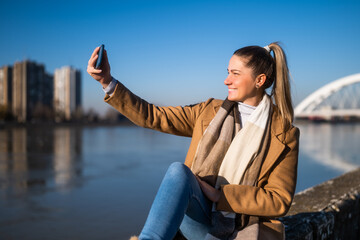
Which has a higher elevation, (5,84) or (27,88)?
(5,84)

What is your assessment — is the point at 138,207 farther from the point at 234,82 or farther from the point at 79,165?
the point at 79,165

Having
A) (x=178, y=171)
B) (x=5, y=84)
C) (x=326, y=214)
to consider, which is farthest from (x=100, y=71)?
(x=5, y=84)

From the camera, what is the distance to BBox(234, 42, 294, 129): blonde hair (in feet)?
4.22

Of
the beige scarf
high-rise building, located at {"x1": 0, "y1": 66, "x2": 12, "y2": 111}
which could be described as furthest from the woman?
high-rise building, located at {"x1": 0, "y1": 66, "x2": 12, "y2": 111}

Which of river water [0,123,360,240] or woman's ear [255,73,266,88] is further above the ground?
woman's ear [255,73,266,88]

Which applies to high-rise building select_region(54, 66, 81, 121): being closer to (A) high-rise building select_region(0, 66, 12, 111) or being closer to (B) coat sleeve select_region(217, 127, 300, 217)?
(A) high-rise building select_region(0, 66, 12, 111)

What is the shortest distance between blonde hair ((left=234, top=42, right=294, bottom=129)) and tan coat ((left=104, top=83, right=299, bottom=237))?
40 mm

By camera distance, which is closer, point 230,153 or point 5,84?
point 230,153

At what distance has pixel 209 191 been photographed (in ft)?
3.72

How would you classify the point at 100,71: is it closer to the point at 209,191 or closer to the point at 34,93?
the point at 209,191

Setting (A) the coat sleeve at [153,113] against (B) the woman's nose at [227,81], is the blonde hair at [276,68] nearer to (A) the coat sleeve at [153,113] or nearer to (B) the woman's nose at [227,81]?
(B) the woman's nose at [227,81]

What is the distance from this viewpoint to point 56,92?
70.8 meters

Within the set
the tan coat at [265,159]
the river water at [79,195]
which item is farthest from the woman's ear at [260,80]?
the river water at [79,195]

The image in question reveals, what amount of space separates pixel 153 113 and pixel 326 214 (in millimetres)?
1083
